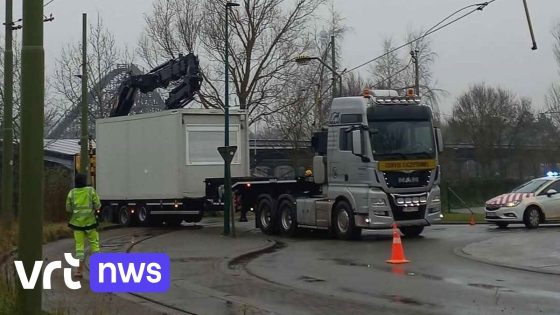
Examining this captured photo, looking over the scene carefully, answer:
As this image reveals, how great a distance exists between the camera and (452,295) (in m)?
11.1

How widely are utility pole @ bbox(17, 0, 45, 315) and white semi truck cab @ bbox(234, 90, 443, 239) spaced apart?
14.0 meters

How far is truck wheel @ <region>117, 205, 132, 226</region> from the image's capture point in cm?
2844

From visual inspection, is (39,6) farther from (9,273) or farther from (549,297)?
(549,297)

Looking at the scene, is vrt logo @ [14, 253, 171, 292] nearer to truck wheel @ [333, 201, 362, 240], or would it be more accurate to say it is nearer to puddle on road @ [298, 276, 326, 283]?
puddle on road @ [298, 276, 326, 283]

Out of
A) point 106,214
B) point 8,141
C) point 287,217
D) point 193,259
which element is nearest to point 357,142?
point 287,217

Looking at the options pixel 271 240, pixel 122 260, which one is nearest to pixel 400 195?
pixel 271 240

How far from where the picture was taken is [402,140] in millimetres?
20281

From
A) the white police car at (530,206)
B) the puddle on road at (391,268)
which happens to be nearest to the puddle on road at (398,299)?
the puddle on road at (391,268)

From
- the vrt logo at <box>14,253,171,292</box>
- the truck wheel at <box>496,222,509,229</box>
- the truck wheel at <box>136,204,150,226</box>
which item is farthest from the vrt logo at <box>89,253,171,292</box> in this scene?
the truck wheel at <box>136,204,150,226</box>

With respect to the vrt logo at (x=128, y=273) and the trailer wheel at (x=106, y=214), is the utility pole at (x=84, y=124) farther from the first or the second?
the vrt logo at (x=128, y=273)

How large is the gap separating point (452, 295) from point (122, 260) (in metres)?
4.80

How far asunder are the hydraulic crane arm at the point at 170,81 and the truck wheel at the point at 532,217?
1221 centimetres

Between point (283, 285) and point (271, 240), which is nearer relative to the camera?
point (283, 285)

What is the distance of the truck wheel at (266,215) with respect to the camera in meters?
23.7
